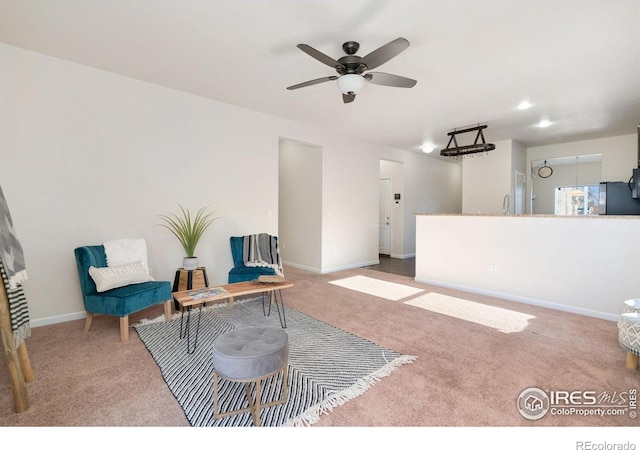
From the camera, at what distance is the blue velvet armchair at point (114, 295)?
104 inches

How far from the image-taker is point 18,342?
72.6 inches

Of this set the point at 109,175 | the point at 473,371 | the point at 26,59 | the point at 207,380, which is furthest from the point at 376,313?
the point at 26,59

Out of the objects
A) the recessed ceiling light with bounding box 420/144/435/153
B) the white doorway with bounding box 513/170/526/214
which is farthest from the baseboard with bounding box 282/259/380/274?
the white doorway with bounding box 513/170/526/214

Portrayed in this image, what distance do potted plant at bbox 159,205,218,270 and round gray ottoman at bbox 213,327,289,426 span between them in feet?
6.68

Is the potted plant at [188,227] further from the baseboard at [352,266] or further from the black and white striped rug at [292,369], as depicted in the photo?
the baseboard at [352,266]

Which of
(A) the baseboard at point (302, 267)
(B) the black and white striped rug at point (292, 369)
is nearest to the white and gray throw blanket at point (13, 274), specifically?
(B) the black and white striped rug at point (292, 369)

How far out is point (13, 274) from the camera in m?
1.87

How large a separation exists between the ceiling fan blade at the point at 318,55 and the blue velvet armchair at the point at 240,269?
2.47 meters

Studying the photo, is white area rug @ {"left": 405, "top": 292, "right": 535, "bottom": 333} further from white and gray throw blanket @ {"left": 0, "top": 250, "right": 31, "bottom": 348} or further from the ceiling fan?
white and gray throw blanket @ {"left": 0, "top": 250, "right": 31, "bottom": 348}

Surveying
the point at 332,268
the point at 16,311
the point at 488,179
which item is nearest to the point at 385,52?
the point at 16,311

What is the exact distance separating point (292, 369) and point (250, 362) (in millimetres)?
680

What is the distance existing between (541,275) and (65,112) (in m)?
5.92

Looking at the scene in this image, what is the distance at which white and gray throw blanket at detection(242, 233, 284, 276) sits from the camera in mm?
3934

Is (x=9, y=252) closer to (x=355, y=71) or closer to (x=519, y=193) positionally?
(x=355, y=71)
